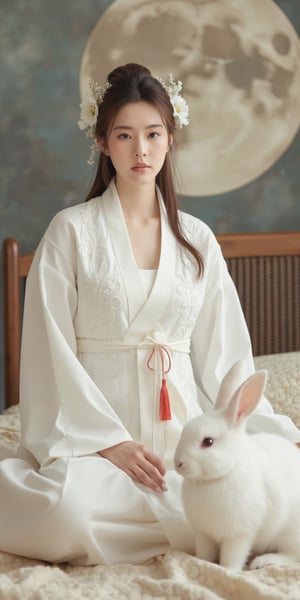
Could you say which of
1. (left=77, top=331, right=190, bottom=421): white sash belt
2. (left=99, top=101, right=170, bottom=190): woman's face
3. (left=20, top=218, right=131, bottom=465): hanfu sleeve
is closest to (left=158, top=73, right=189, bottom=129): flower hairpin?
(left=99, top=101, right=170, bottom=190): woman's face

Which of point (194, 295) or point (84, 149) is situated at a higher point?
point (84, 149)

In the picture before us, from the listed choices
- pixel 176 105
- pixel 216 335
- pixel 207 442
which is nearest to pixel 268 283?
pixel 216 335

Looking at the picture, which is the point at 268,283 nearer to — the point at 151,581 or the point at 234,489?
the point at 234,489

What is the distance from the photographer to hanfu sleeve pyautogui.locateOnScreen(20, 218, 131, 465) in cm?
213

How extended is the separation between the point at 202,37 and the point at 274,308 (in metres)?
1.08

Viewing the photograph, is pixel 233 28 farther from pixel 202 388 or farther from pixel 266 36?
pixel 202 388

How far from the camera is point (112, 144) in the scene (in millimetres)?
2330

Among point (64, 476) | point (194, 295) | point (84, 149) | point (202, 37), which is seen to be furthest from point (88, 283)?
point (202, 37)

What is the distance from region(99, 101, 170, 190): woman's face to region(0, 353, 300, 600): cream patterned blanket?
923 mm

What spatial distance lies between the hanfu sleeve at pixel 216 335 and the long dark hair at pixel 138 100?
10 cm

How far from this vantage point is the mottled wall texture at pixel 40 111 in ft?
11.5

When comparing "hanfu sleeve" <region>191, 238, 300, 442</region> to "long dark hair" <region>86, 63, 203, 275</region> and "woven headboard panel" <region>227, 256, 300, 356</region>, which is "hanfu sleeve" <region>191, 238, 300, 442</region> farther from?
"woven headboard panel" <region>227, 256, 300, 356</region>

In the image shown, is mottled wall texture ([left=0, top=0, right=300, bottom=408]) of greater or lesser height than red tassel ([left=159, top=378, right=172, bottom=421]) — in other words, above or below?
above

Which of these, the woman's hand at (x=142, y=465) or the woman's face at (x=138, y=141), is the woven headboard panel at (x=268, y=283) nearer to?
the woman's face at (x=138, y=141)
